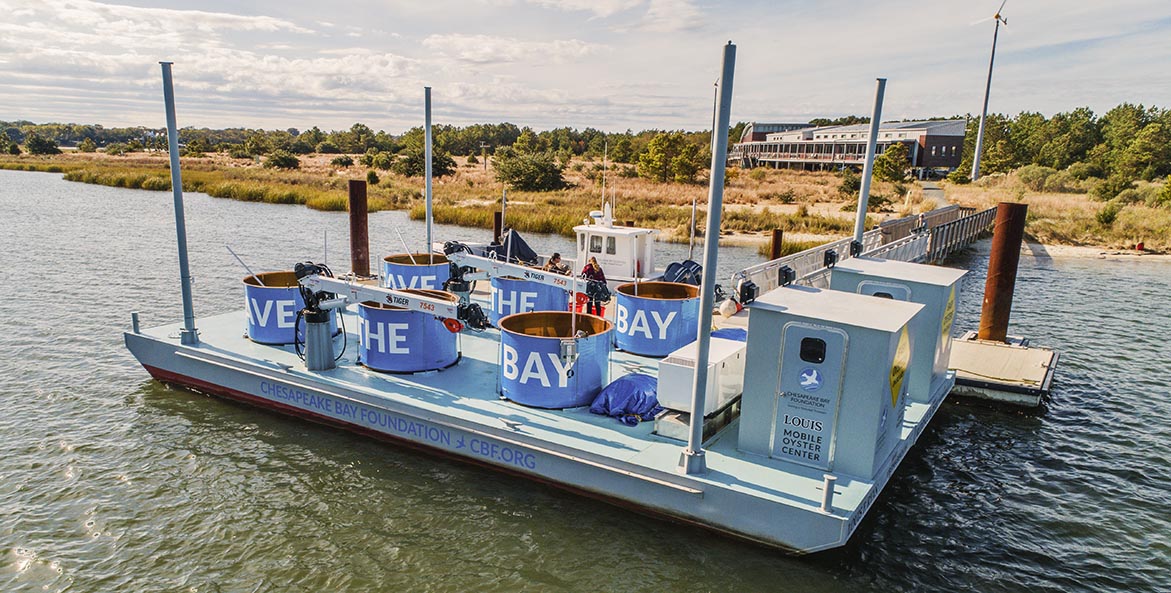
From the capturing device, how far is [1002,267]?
18219mm

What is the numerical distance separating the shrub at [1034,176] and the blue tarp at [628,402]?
75.9m

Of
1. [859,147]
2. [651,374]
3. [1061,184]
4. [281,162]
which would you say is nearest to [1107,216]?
[1061,184]

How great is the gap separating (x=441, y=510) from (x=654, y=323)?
5465 mm

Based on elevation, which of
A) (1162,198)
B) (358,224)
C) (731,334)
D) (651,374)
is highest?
(1162,198)

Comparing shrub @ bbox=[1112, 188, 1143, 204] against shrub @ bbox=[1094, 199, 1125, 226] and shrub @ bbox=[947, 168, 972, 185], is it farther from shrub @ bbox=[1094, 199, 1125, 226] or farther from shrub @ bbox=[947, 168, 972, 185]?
shrub @ bbox=[947, 168, 972, 185]

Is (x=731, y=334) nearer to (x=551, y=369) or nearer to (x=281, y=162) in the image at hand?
(x=551, y=369)

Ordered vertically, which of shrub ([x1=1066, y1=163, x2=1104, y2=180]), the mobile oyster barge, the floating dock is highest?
shrub ([x1=1066, y1=163, x2=1104, y2=180])

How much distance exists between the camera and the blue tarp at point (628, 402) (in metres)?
10.9

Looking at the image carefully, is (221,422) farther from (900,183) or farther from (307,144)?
(307,144)

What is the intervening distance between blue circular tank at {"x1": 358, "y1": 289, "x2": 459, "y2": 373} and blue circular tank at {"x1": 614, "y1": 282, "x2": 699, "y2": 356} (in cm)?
355

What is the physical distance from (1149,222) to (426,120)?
46140 mm

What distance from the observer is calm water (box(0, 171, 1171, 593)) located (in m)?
9.05

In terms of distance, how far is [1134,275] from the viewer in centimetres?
3288

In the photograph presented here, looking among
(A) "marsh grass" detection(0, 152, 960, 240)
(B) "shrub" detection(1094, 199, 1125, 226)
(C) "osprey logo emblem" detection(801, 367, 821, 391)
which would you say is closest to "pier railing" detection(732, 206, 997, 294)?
(C) "osprey logo emblem" detection(801, 367, 821, 391)
